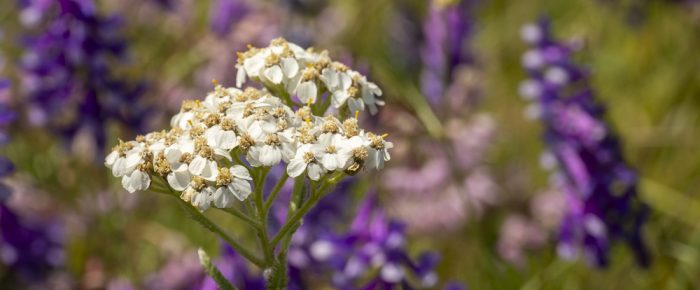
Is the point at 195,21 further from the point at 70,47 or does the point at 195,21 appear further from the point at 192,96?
the point at 70,47

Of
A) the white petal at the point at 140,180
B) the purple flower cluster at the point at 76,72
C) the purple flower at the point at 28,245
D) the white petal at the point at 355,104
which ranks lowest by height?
the white petal at the point at 355,104

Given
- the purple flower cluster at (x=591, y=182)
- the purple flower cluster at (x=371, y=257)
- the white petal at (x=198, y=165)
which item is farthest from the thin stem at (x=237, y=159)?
the purple flower cluster at (x=591, y=182)

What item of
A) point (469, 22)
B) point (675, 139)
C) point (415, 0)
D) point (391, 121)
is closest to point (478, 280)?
point (391, 121)

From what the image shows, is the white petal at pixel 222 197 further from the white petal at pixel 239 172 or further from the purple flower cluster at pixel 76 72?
the purple flower cluster at pixel 76 72

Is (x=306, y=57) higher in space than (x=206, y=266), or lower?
higher

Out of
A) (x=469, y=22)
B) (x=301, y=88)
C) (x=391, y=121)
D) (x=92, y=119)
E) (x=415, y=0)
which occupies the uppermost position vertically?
(x=415, y=0)

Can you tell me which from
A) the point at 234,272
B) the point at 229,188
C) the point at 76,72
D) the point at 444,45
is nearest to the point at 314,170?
the point at 229,188

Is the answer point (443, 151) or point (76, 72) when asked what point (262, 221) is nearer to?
point (76, 72)
